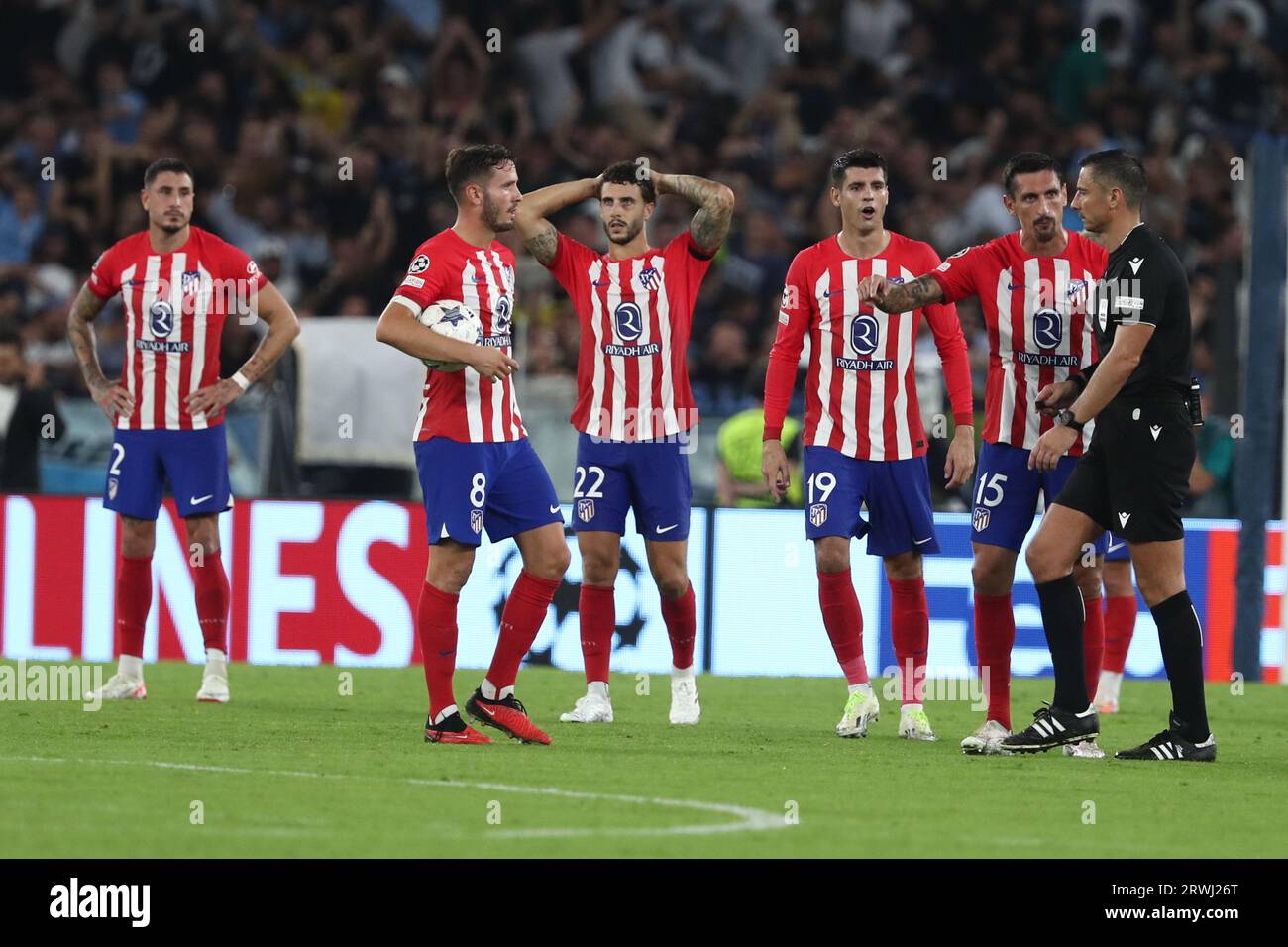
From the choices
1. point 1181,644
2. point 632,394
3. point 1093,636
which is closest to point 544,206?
point 632,394

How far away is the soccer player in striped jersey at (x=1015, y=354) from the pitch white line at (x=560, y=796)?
84.8 inches

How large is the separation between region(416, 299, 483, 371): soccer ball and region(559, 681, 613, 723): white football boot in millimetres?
1997

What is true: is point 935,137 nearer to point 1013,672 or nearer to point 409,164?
point 409,164

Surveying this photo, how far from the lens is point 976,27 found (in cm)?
2045

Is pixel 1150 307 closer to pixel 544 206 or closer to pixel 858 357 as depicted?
pixel 858 357

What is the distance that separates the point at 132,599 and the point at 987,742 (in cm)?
431

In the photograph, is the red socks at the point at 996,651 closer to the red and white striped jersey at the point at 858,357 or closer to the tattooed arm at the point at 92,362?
the red and white striped jersey at the point at 858,357

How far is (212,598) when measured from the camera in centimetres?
1041

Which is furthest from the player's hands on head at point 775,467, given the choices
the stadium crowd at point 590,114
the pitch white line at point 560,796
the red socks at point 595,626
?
the stadium crowd at point 590,114

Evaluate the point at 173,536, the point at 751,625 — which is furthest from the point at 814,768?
the point at 173,536

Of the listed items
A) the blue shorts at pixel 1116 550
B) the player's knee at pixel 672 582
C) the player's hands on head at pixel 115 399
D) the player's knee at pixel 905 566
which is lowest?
the player's knee at pixel 672 582

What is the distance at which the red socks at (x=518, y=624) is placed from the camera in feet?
29.1

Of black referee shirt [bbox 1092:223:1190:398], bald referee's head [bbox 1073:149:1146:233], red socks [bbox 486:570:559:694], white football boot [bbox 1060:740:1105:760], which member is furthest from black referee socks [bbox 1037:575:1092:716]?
red socks [bbox 486:570:559:694]
